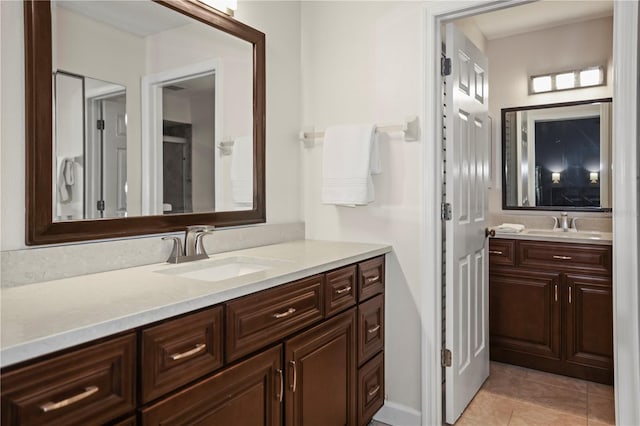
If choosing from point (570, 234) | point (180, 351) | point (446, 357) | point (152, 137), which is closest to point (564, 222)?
point (570, 234)

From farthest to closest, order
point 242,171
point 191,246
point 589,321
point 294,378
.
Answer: point 589,321, point 242,171, point 191,246, point 294,378

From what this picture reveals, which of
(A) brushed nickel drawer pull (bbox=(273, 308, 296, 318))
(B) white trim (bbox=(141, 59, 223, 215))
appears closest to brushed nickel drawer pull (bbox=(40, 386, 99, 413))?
(A) brushed nickel drawer pull (bbox=(273, 308, 296, 318))

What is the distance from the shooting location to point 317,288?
1639mm

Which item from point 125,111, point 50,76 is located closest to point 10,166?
point 50,76

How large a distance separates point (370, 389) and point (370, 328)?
0.94ft

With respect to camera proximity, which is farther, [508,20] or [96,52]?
[508,20]

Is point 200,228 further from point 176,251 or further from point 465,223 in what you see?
point 465,223

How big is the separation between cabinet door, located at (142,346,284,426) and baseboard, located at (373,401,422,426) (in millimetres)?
956

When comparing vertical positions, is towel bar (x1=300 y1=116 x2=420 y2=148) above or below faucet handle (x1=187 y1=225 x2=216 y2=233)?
above

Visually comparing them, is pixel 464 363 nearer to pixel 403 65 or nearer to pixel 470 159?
pixel 470 159

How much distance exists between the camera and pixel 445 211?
2178 millimetres

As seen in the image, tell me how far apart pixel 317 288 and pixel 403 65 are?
121cm

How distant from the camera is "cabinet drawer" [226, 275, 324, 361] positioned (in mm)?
1279

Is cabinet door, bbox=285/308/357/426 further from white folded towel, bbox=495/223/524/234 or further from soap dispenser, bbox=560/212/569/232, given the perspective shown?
soap dispenser, bbox=560/212/569/232
